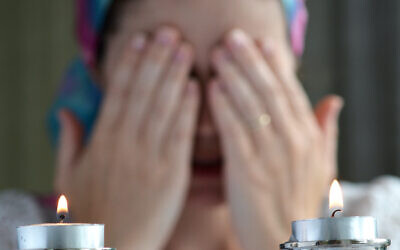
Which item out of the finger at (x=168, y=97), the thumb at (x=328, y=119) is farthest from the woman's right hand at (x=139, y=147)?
the thumb at (x=328, y=119)

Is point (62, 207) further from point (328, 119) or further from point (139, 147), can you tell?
point (328, 119)

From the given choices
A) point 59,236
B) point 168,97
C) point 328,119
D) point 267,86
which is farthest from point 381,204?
point 59,236

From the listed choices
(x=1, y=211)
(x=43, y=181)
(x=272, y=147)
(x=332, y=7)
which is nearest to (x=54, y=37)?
(x=43, y=181)

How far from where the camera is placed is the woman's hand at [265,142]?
0.91 metres

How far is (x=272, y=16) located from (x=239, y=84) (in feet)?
0.34

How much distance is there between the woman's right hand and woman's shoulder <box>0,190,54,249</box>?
88 millimetres

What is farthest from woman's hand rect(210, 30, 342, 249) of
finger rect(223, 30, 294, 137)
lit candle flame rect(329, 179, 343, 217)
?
lit candle flame rect(329, 179, 343, 217)

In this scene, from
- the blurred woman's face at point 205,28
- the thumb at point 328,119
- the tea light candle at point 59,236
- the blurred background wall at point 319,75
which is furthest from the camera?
the blurred background wall at point 319,75

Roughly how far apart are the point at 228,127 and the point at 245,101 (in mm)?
53

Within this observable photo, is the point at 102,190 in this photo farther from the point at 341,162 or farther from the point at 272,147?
the point at 341,162

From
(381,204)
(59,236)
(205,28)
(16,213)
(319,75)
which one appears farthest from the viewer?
(319,75)

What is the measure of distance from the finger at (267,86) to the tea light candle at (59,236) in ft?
2.11

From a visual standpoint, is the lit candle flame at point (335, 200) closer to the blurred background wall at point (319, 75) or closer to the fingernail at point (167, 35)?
the fingernail at point (167, 35)

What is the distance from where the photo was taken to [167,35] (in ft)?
2.98
